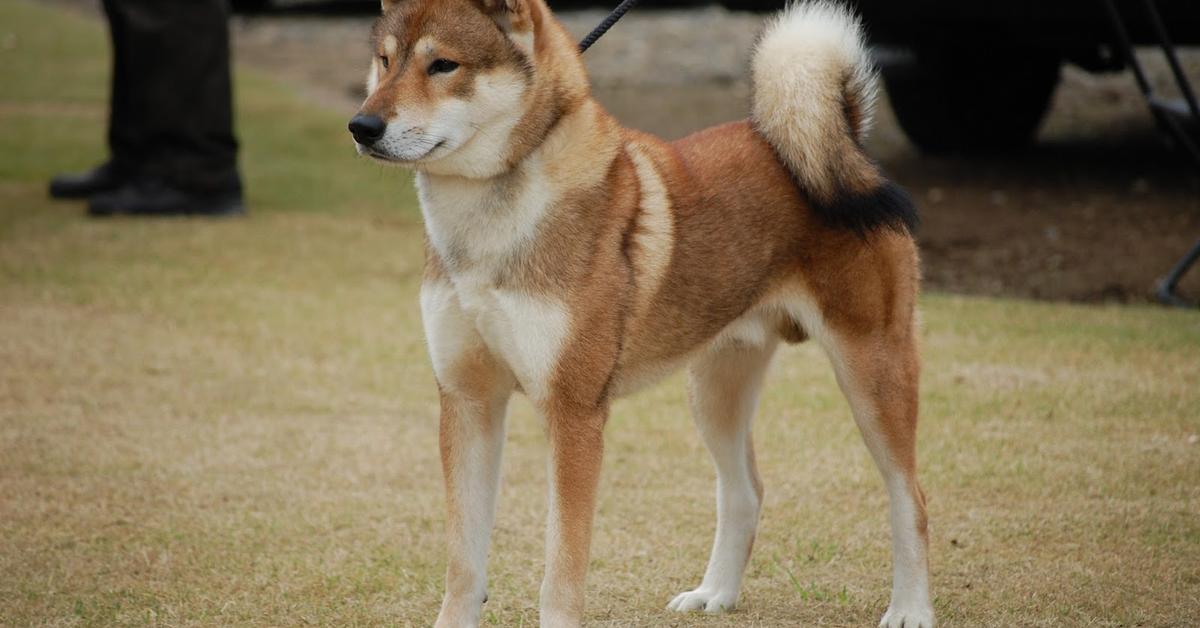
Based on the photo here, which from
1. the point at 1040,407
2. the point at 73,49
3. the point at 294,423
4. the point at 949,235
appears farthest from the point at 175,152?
the point at 73,49

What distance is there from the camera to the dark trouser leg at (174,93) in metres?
8.12

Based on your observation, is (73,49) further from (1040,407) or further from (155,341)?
(1040,407)

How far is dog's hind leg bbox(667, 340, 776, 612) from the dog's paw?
0.04ft

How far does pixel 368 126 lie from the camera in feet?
9.81

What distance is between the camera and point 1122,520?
13.8 feet

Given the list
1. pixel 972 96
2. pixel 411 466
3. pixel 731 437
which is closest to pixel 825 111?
pixel 731 437

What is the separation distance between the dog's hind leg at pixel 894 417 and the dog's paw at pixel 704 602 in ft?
1.30

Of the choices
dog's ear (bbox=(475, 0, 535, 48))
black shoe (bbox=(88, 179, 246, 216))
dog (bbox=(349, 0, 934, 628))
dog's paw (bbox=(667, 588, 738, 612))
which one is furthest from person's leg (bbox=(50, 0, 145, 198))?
dog's paw (bbox=(667, 588, 738, 612))

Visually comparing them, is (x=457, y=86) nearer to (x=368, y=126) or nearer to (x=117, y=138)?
(x=368, y=126)

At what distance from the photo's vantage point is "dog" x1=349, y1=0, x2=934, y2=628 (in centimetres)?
312

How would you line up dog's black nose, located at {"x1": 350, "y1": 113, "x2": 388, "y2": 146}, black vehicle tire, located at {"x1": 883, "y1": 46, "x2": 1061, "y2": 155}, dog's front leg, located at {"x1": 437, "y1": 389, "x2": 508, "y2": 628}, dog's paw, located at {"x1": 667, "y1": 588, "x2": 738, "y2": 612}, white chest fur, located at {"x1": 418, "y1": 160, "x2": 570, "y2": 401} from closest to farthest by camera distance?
dog's black nose, located at {"x1": 350, "y1": 113, "x2": 388, "y2": 146}, white chest fur, located at {"x1": 418, "y1": 160, "x2": 570, "y2": 401}, dog's front leg, located at {"x1": 437, "y1": 389, "x2": 508, "y2": 628}, dog's paw, located at {"x1": 667, "y1": 588, "x2": 738, "y2": 612}, black vehicle tire, located at {"x1": 883, "y1": 46, "x2": 1061, "y2": 155}

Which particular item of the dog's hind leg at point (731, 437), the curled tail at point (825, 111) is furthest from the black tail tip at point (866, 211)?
the dog's hind leg at point (731, 437)

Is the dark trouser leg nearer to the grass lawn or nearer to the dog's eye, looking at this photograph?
the grass lawn

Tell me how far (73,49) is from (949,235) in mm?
10055
